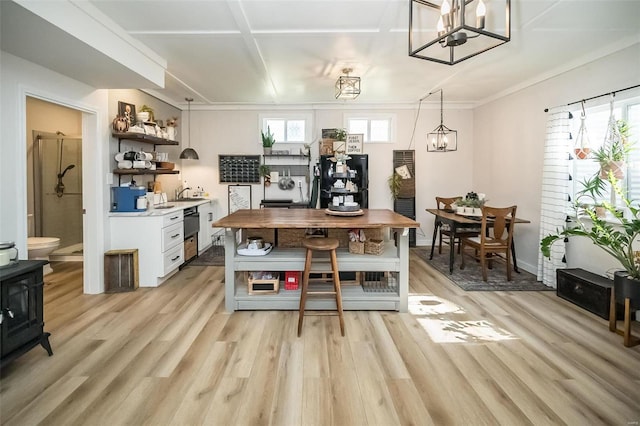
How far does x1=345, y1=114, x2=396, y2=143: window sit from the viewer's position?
6160 mm

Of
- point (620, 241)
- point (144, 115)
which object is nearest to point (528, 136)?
point (620, 241)

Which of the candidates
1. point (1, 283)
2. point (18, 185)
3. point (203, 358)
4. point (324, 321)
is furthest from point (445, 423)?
point (18, 185)

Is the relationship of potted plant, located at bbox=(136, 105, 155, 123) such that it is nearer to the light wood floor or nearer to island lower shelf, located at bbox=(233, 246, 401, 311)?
the light wood floor

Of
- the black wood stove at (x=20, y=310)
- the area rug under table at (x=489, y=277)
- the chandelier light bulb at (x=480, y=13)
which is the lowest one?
the area rug under table at (x=489, y=277)

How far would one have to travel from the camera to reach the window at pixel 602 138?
3145 mm

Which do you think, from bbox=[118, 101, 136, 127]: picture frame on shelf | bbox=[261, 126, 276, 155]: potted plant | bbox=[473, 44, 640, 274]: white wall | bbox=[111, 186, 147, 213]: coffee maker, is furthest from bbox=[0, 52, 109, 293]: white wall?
bbox=[473, 44, 640, 274]: white wall

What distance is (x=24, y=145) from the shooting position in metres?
2.77

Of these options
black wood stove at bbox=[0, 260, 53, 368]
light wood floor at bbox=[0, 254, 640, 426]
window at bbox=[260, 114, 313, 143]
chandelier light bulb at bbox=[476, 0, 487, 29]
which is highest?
window at bbox=[260, 114, 313, 143]

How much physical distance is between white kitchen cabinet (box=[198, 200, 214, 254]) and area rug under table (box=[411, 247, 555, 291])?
3.68 meters

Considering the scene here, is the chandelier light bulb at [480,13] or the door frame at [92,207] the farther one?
the door frame at [92,207]

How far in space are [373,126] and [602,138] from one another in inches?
136

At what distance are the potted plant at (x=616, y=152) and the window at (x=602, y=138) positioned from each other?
8cm

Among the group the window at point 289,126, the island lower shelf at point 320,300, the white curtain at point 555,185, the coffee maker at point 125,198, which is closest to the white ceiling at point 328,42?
the white curtain at point 555,185

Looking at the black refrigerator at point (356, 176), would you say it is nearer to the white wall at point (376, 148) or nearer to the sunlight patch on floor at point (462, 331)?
the white wall at point (376, 148)
